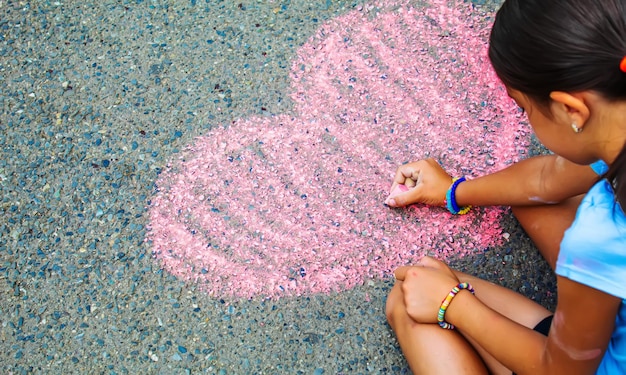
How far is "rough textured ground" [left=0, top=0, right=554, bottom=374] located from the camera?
63.7 inches

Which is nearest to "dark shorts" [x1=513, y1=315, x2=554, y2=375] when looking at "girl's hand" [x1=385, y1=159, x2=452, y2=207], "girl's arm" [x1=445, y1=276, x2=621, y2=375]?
"girl's arm" [x1=445, y1=276, x2=621, y2=375]

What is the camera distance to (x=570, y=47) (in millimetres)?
980

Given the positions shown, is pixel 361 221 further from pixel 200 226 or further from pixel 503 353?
pixel 503 353

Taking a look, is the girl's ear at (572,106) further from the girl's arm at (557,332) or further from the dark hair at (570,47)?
the girl's arm at (557,332)

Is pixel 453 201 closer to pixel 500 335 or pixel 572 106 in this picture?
pixel 500 335

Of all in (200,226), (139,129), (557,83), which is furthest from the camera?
(139,129)

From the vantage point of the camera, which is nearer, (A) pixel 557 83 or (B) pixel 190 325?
(A) pixel 557 83

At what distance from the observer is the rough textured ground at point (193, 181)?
162 centimetres

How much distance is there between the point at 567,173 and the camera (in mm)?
1530

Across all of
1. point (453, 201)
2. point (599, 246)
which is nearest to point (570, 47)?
point (599, 246)

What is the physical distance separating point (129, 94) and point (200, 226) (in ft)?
1.91

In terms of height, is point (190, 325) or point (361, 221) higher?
point (361, 221)

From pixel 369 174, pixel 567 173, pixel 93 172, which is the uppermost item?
pixel 567 173

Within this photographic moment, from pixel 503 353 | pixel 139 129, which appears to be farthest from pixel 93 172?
pixel 503 353
